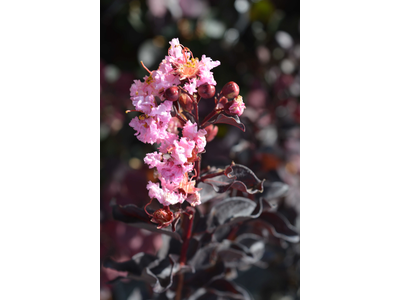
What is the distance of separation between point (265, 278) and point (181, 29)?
717 millimetres

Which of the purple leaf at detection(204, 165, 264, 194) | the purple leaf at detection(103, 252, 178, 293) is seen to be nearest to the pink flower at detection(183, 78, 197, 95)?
the purple leaf at detection(204, 165, 264, 194)

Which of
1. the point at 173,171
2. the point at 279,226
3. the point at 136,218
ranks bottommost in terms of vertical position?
the point at 279,226

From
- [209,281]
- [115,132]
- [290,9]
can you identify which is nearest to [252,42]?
[290,9]

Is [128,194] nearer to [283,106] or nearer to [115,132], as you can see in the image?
[115,132]

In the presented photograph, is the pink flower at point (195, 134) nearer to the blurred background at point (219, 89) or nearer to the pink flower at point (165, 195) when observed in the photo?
the pink flower at point (165, 195)

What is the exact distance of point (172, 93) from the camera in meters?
0.45

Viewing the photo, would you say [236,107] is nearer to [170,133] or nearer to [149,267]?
[170,133]

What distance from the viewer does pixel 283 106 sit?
1.02 meters

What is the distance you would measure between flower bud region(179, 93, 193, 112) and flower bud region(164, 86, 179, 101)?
28mm

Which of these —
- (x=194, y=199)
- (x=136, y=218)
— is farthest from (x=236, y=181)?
(x=136, y=218)

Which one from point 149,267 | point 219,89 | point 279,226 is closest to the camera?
point 149,267

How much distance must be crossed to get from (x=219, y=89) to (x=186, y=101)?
0.45 meters

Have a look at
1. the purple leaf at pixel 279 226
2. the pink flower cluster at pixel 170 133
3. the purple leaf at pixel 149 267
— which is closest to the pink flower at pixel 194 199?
the pink flower cluster at pixel 170 133

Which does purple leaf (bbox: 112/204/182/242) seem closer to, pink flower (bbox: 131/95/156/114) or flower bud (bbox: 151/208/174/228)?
flower bud (bbox: 151/208/174/228)
